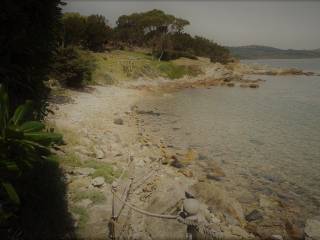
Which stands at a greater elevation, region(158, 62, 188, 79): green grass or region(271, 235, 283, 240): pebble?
region(158, 62, 188, 79): green grass

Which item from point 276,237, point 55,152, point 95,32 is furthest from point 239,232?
point 95,32

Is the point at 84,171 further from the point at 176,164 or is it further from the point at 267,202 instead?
the point at 267,202

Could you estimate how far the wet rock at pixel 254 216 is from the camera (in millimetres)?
6457

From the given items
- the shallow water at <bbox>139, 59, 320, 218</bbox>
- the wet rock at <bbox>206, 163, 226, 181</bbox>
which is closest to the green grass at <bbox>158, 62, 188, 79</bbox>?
the shallow water at <bbox>139, 59, 320, 218</bbox>

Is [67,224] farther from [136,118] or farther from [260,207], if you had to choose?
[136,118]

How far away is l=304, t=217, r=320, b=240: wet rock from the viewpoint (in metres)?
5.77

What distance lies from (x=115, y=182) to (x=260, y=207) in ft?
13.6

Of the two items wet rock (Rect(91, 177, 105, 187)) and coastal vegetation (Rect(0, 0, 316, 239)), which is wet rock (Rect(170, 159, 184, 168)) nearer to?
coastal vegetation (Rect(0, 0, 316, 239))

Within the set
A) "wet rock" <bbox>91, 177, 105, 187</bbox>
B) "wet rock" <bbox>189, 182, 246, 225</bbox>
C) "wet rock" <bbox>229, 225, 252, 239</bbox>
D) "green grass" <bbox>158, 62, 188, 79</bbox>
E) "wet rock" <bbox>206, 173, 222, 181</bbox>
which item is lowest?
"wet rock" <bbox>206, 173, 222, 181</bbox>

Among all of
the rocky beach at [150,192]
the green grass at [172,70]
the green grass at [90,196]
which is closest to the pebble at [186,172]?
the rocky beach at [150,192]

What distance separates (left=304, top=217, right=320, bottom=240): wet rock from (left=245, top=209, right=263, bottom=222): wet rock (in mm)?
1061

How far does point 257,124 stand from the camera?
16266 millimetres

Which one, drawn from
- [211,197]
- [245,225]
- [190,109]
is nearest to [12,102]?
[211,197]

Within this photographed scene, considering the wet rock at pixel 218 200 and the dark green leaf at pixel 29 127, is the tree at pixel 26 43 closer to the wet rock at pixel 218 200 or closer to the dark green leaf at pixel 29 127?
the dark green leaf at pixel 29 127
